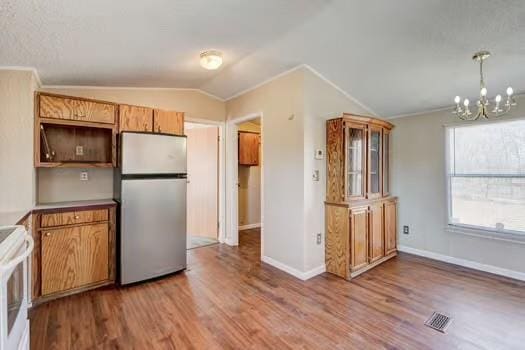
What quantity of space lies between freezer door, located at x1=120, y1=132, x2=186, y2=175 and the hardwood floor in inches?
51.4

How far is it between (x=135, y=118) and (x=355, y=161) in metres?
2.78

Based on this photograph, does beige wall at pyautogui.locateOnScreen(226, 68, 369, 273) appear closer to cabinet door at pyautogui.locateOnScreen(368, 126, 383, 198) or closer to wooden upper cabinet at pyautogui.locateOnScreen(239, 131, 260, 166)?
cabinet door at pyautogui.locateOnScreen(368, 126, 383, 198)

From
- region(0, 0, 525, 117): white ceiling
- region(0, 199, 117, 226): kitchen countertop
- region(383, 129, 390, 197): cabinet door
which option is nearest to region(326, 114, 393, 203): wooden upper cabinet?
region(383, 129, 390, 197): cabinet door

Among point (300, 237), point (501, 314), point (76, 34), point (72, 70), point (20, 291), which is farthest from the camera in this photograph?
point (300, 237)

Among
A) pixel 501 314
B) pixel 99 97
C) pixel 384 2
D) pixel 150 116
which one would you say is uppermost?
pixel 384 2

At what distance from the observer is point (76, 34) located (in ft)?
6.43

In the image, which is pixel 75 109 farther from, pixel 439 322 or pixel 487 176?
pixel 487 176

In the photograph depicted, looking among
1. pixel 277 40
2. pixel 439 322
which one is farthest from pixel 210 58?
pixel 439 322

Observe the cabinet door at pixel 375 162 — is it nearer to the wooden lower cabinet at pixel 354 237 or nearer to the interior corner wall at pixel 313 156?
the wooden lower cabinet at pixel 354 237

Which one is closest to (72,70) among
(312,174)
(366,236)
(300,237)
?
(312,174)

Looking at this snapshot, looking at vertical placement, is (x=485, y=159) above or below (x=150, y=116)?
below

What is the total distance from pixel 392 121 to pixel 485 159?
132 cm

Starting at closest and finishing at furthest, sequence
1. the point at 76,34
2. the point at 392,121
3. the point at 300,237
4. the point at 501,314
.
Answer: the point at 76,34 → the point at 501,314 → the point at 300,237 → the point at 392,121

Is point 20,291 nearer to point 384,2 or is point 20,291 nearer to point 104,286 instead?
point 104,286
